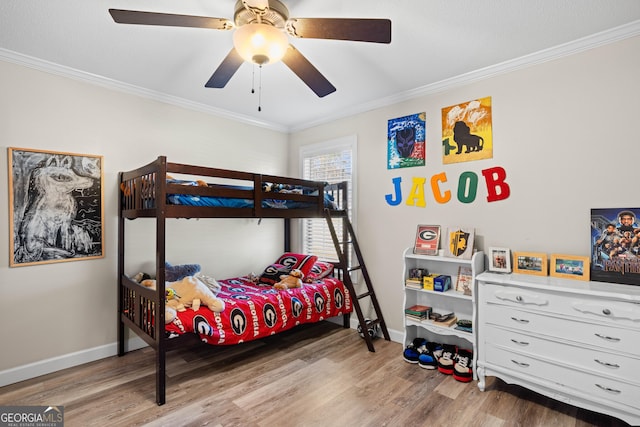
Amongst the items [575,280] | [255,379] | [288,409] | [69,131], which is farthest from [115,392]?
[575,280]

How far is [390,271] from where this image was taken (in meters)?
3.40

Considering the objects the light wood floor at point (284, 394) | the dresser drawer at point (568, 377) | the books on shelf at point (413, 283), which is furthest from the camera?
the books on shelf at point (413, 283)

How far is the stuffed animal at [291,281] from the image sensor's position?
3361mm

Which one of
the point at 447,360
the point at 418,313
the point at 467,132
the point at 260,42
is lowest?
the point at 447,360

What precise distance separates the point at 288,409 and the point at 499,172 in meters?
2.47

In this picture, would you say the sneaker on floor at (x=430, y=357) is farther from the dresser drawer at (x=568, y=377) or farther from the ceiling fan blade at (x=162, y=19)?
the ceiling fan blade at (x=162, y=19)

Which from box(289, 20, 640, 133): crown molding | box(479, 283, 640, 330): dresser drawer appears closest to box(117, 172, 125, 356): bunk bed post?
box(289, 20, 640, 133): crown molding

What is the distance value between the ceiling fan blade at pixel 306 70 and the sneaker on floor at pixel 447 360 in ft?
7.70

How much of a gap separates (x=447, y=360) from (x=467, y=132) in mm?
1990

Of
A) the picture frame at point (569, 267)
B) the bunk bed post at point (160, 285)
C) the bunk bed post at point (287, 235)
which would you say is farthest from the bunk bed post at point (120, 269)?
the picture frame at point (569, 267)

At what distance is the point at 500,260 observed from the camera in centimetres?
261

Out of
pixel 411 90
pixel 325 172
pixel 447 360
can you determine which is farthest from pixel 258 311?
pixel 411 90

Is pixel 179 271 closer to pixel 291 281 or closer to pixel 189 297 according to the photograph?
pixel 189 297

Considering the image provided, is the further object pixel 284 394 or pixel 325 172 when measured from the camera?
pixel 325 172
